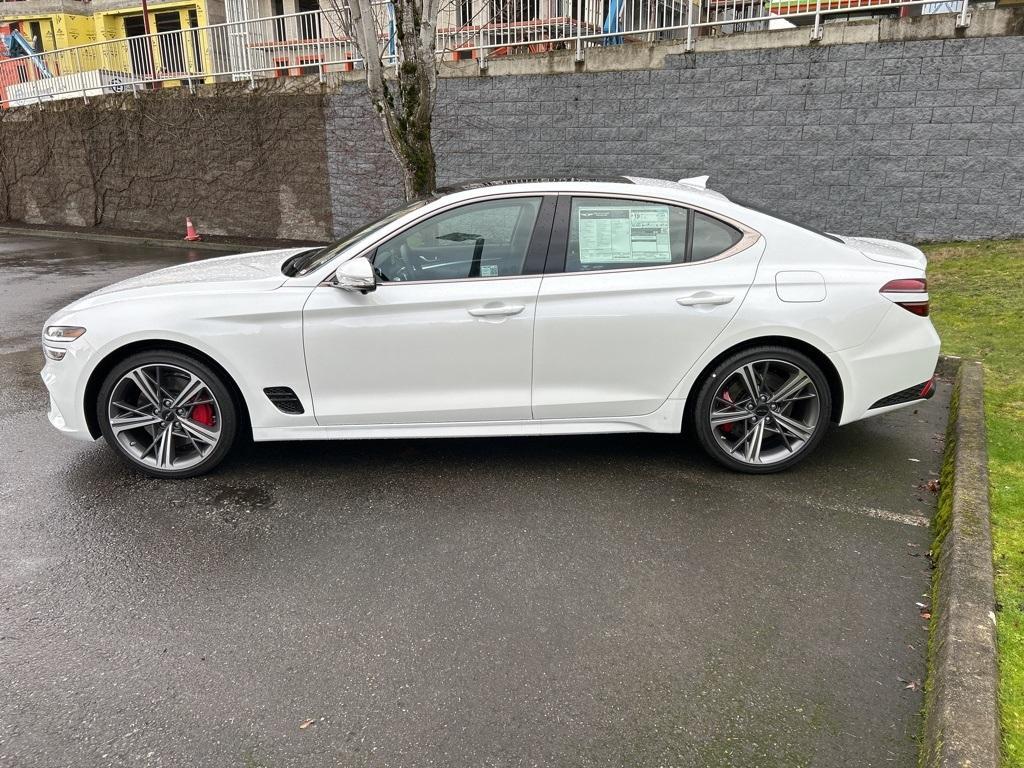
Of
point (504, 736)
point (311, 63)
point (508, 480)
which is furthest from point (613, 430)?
point (311, 63)

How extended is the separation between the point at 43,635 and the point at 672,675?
2.40 m

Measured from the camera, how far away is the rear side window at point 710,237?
13.5 feet

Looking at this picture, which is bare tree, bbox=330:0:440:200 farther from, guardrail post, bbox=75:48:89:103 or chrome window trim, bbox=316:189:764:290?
guardrail post, bbox=75:48:89:103

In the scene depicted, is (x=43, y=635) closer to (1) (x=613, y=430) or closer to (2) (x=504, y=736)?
(2) (x=504, y=736)

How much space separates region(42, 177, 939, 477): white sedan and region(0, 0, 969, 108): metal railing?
17.8ft

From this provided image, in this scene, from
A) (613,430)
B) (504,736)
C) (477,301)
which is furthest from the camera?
(613,430)

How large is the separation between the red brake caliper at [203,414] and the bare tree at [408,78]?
14.4 ft

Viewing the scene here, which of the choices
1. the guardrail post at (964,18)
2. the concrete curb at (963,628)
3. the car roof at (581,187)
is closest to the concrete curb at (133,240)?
the car roof at (581,187)

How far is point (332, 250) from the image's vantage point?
173 inches

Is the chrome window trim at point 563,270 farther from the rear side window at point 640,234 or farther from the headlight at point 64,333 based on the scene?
the headlight at point 64,333

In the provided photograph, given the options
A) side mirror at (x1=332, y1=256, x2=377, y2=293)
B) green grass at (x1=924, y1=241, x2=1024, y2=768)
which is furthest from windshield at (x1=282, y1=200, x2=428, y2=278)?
green grass at (x1=924, y1=241, x2=1024, y2=768)

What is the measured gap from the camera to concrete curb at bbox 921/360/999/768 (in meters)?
2.25

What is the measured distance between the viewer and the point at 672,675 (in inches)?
107

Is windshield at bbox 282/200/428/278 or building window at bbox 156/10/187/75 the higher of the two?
building window at bbox 156/10/187/75
